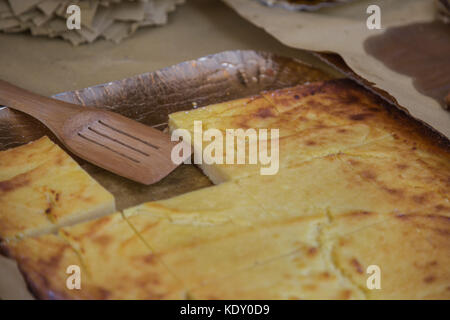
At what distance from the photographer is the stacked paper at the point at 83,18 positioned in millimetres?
3213

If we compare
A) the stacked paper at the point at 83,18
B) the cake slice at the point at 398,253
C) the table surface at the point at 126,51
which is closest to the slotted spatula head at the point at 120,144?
the table surface at the point at 126,51

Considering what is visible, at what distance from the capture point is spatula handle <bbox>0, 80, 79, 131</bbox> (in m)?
2.54

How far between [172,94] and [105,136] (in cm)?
61

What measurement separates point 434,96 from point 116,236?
187 cm

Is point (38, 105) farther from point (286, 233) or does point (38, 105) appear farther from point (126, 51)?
point (286, 233)

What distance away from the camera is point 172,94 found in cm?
295

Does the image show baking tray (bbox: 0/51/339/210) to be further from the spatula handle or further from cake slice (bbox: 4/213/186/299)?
cake slice (bbox: 4/213/186/299)

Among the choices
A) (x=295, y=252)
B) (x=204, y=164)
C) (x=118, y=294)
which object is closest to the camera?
(x=118, y=294)

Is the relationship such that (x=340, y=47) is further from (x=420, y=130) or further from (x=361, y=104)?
(x=420, y=130)

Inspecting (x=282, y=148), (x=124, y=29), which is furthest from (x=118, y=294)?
(x=124, y=29)

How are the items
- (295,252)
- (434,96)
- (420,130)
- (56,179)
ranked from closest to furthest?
(295,252)
(56,179)
(420,130)
(434,96)

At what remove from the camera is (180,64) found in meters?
3.11

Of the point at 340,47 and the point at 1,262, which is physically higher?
the point at 340,47

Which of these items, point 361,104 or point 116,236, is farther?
point 361,104
